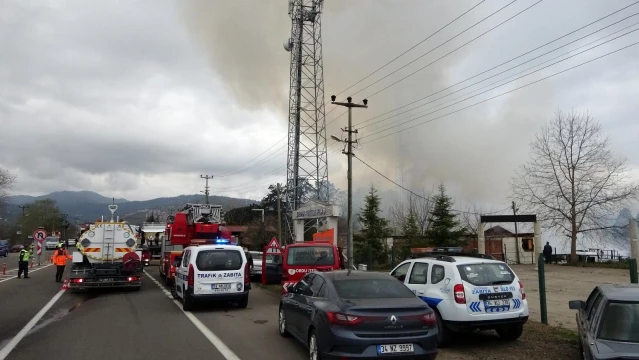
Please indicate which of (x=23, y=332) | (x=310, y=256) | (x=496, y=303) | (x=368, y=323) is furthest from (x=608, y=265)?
(x=23, y=332)

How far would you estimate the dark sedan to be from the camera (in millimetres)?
6441

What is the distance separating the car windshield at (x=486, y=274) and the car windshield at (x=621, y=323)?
9.86ft

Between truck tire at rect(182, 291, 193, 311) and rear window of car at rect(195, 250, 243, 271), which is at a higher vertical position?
rear window of car at rect(195, 250, 243, 271)

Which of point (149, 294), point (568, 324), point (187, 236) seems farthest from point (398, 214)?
point (568, 324)

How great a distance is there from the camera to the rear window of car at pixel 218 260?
13180 mm

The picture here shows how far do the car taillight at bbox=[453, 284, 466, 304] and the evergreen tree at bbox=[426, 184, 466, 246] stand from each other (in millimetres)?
24787

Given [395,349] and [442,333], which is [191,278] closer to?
[442,333]

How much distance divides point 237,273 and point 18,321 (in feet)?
17.0

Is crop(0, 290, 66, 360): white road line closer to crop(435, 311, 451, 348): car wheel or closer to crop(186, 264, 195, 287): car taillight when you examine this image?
crop(186, 264, 195, 287): car taillight

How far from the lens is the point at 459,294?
8164 millimetres

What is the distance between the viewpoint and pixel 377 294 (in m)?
7.32

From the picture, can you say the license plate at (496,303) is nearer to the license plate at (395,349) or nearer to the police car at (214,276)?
the license plate at (395,349)

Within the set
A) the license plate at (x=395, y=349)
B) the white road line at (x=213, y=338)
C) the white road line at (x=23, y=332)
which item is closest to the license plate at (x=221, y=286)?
the white road line at (x=213, y=338)

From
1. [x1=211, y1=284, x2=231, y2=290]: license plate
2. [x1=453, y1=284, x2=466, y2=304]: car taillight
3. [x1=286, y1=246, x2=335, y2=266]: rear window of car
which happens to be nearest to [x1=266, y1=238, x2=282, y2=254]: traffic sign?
[x1=286, y1=246, x2=335, y2=266]: rear window of car
